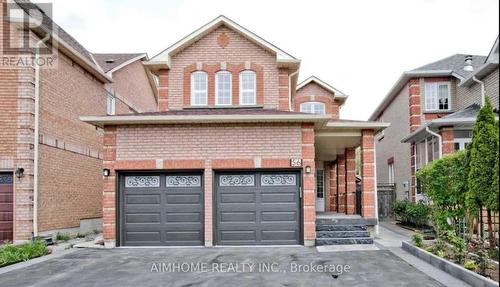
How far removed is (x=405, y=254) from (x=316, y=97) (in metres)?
13.3

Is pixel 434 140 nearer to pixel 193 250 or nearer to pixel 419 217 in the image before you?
pixel 419 217

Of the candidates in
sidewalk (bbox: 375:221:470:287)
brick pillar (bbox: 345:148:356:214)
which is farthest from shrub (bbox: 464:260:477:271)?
brick pillar (bbox: 345:148:356:214)

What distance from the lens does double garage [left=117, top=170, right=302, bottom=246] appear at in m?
12.9

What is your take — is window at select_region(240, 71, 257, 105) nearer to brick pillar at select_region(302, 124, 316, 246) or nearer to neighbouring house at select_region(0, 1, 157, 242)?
brick pillar at select_region(302, 124, 316, 246)

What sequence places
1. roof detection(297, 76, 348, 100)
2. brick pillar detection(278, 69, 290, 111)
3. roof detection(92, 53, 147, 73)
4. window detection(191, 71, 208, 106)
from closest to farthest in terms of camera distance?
brick pillar detection(278, 69, 290, 111), window detection(191, 71, 208, 106), roof detection(92, 53, 147, 73), roof detection(297, 76, 348, 100)

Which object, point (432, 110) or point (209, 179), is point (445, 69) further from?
point (209, 179)

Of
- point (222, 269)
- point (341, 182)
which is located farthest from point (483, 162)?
point (341, 182)

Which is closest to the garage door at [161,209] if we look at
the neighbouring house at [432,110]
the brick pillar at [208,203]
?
the brick pillar at [208,203]

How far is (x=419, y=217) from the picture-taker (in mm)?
17031

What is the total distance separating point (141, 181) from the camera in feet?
43.4

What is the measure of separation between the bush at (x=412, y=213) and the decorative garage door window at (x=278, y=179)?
5.68 m

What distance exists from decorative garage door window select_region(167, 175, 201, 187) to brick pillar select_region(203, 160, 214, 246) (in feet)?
1.08

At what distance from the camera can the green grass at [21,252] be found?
10.5 m

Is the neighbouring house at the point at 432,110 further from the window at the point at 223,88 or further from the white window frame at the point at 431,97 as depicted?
the window at the point at 223,88
